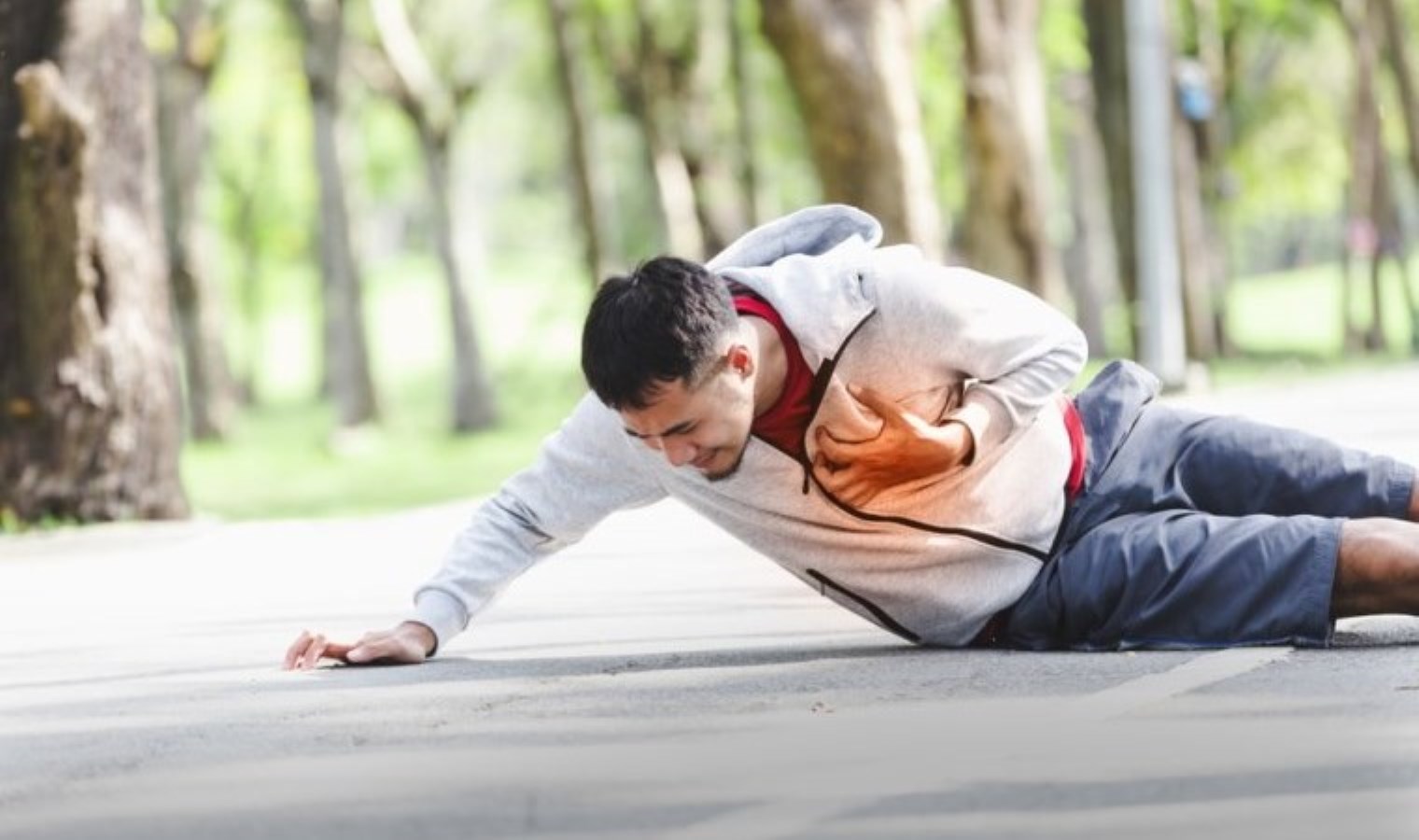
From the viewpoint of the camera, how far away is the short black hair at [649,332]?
205 inches

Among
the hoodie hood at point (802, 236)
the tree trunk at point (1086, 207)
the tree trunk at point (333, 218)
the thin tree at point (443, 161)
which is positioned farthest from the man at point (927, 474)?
the tree trunk at point (1086, 207)

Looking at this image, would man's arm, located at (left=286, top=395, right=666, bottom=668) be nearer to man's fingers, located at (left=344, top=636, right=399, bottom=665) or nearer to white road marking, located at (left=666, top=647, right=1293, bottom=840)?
man's fingers, located at (left=344, top=636, right=399, bottom=665)

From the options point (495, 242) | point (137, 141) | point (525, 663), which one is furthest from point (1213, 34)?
point (495, 242)

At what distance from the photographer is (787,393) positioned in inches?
220

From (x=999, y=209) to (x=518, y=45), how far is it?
14202 millimetres

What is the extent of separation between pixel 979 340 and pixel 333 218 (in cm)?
2300

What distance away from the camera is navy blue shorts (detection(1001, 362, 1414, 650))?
19.1 ft

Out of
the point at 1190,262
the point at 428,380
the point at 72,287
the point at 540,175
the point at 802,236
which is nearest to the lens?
the point at 802,236

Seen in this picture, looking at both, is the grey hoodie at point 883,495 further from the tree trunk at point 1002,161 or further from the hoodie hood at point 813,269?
the tree trunk at point 1002,161

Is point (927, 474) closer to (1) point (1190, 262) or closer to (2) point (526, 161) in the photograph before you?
(1) point (1190, 262)

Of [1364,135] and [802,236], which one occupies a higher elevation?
[802,236]

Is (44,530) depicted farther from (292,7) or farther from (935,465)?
(292,7)

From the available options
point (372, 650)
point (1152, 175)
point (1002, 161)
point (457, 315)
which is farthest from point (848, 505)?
point (457, 315)

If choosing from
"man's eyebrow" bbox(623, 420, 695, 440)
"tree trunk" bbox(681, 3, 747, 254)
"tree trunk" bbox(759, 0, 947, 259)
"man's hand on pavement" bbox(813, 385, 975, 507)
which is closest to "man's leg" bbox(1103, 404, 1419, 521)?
"man's hand on pavement" bbox(813, 385, 975, 507)
